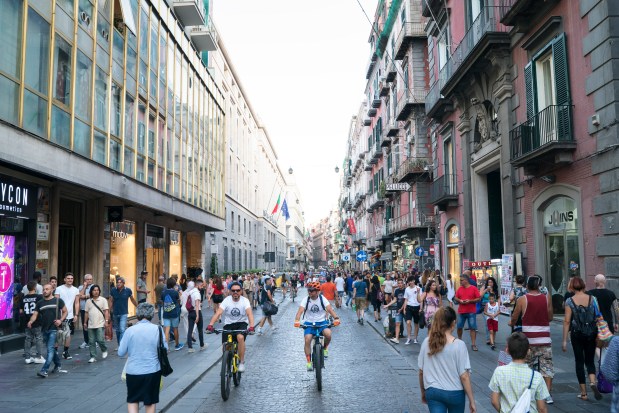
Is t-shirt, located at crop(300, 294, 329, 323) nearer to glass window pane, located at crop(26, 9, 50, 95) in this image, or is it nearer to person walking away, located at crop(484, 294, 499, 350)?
person walking away, located at crop(484, 294, 499, 350)

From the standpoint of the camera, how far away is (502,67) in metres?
18.3

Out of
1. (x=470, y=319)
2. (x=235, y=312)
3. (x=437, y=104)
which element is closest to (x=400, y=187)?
(x=437, y=104)

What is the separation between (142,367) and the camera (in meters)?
6.18

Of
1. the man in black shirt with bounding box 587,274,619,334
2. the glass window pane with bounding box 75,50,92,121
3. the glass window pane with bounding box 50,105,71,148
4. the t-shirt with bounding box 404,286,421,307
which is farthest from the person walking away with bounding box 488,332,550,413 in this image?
the glass window pane with bounding box 75,50,92,121

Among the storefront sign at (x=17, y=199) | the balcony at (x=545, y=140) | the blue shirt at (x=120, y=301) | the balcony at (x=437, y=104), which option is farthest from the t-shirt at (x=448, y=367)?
the balcony at (x=437, y=104)

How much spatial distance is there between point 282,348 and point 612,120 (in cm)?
923

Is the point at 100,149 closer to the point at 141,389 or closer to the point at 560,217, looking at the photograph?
the point at 141,389

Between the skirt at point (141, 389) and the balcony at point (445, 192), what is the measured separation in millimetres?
19727

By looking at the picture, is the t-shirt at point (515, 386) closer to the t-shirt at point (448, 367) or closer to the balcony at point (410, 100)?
the t-shirt at point (448, 367)

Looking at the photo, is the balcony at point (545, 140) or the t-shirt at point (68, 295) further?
the balcony at point (545, 140)

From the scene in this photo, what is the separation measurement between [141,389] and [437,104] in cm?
2085

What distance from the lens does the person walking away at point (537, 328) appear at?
7.78m

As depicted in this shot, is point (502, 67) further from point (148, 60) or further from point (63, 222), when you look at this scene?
point (63, 222)

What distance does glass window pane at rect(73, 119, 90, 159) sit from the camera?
14.7 metres
